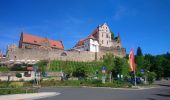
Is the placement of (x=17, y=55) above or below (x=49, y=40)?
below

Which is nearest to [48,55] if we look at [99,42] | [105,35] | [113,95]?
[99,42]

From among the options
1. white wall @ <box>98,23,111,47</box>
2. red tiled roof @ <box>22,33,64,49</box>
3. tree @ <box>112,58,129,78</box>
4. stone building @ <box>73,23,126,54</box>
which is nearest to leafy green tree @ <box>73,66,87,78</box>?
tree @ <box>112,58,129,78</box>

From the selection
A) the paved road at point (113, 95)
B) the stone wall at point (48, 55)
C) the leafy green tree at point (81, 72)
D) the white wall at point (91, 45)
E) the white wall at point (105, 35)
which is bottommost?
the paved road at point (113, 95)

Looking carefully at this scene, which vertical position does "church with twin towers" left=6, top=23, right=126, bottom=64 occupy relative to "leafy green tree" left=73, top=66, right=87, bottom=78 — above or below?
above

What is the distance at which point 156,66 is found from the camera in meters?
74.2

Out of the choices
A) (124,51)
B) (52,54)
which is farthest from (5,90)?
(124,51)

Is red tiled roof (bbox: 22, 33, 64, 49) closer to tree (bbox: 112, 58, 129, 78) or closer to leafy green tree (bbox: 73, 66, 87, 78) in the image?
leafy green tree (bbox: 73, 66, 87, 78)

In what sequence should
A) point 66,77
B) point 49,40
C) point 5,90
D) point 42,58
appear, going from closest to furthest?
point 5,90
point 66,77
point 42,58
point 49,40

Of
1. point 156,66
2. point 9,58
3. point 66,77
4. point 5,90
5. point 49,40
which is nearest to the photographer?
point 5,90

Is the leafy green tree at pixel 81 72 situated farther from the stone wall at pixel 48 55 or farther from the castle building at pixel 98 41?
the castle building at pixel 98 41

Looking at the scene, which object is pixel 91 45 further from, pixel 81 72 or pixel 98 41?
pixel 81 72

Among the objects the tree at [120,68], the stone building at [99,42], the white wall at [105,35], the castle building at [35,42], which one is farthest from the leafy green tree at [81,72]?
the white wall at [105,35]

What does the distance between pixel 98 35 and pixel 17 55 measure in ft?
121

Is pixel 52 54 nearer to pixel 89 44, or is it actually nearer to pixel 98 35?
pixel 89 44
